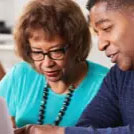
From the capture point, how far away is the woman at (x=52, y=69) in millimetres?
1398

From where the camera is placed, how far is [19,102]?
152 centimetres

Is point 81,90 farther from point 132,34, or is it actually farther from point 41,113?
point 132,34

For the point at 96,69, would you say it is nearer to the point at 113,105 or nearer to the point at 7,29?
the point at 113,105

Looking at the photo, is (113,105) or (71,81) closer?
(113,105)

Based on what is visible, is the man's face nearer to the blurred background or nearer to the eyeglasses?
the eyeglasses

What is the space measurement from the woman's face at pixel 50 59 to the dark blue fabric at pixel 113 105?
10.5 inches

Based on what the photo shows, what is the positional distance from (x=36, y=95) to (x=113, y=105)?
44 centimetres

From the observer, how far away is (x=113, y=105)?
120 centimetres

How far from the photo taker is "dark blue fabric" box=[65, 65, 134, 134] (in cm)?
113

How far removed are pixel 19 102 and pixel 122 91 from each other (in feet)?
1.80

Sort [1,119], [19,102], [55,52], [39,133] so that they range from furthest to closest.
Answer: [19,102] → [55,52] → [39,133] → [1,119]

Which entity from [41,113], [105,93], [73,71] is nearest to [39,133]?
[105,93]

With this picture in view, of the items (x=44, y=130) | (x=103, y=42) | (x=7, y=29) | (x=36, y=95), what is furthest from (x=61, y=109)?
(x=7, y=29)

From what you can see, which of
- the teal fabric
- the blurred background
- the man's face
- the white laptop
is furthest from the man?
the blurred background
